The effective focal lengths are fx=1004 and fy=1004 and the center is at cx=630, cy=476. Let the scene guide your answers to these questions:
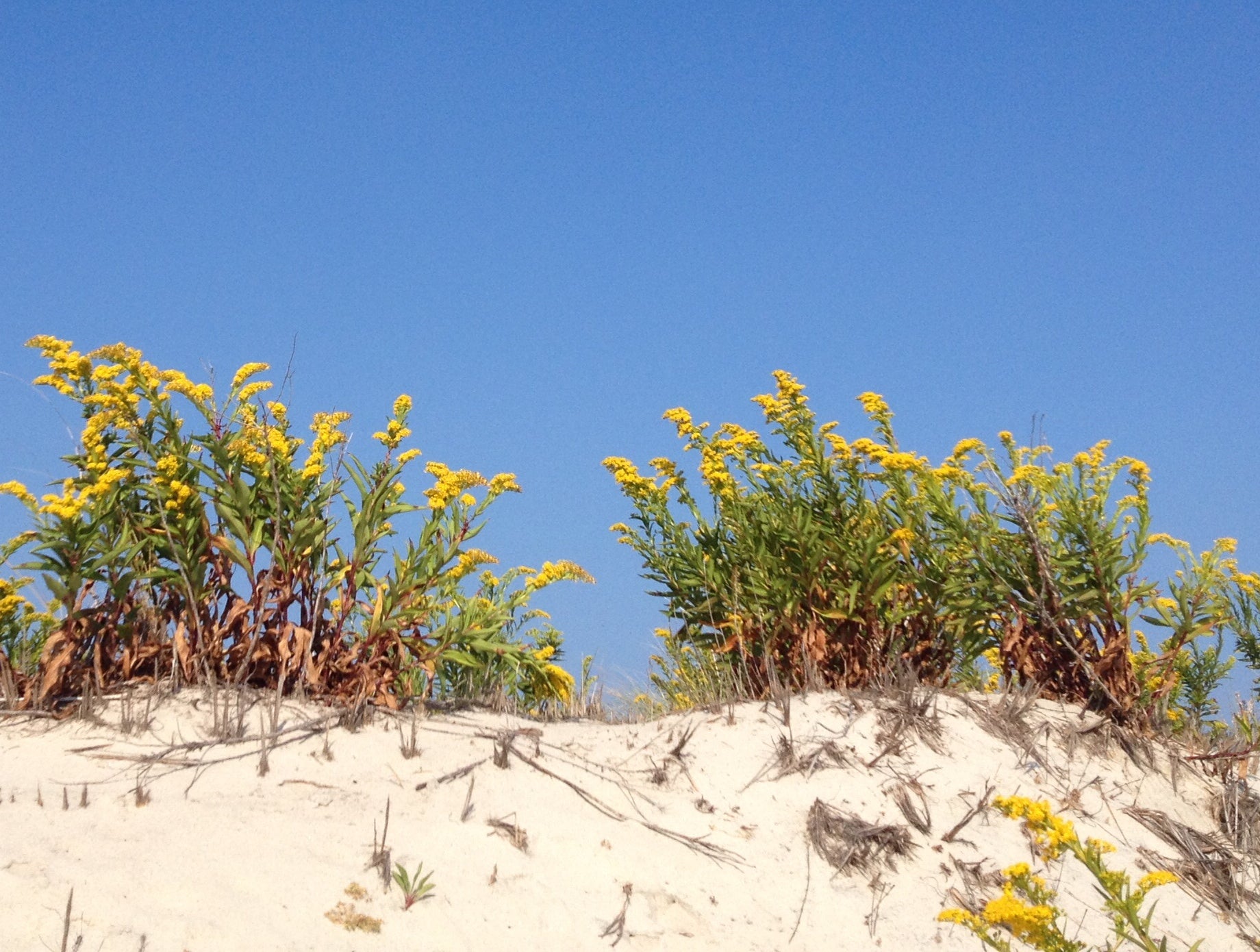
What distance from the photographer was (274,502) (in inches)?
198

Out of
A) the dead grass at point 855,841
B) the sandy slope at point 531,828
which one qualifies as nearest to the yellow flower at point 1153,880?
the sandy slope at point 531,828

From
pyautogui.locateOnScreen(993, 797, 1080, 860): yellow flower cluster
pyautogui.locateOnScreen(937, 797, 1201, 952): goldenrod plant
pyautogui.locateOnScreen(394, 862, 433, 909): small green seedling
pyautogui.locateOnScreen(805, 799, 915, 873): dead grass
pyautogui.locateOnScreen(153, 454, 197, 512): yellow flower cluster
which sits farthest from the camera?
pyautogui.locateOnScreen(153, 454, 197, 512): yellow flower cluster

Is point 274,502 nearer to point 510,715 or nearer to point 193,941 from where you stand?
point 510,715

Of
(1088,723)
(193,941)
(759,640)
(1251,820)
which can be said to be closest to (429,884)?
(193,941)

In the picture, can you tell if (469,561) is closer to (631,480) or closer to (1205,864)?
(631,480)

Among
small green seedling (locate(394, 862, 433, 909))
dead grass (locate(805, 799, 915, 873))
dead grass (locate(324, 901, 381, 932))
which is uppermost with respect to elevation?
dead grass (locate(805, 799, 915, 873))

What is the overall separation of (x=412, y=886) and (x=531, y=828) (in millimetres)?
618

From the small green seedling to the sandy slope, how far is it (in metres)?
0.04

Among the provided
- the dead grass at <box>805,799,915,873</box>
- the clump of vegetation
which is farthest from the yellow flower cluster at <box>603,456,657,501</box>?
the dead grass at <box>805,799,915,873</box>

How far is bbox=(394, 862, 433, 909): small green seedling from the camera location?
135 inches

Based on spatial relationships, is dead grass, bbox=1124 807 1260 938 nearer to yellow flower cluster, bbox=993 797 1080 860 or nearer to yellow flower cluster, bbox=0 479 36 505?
yellow flower cluster, bbox=993 797 1080 860

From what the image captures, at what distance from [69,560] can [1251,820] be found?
588 centimetres

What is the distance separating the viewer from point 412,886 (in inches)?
137

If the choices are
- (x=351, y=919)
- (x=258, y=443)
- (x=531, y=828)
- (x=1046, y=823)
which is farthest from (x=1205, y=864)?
(x=258, y=443)
